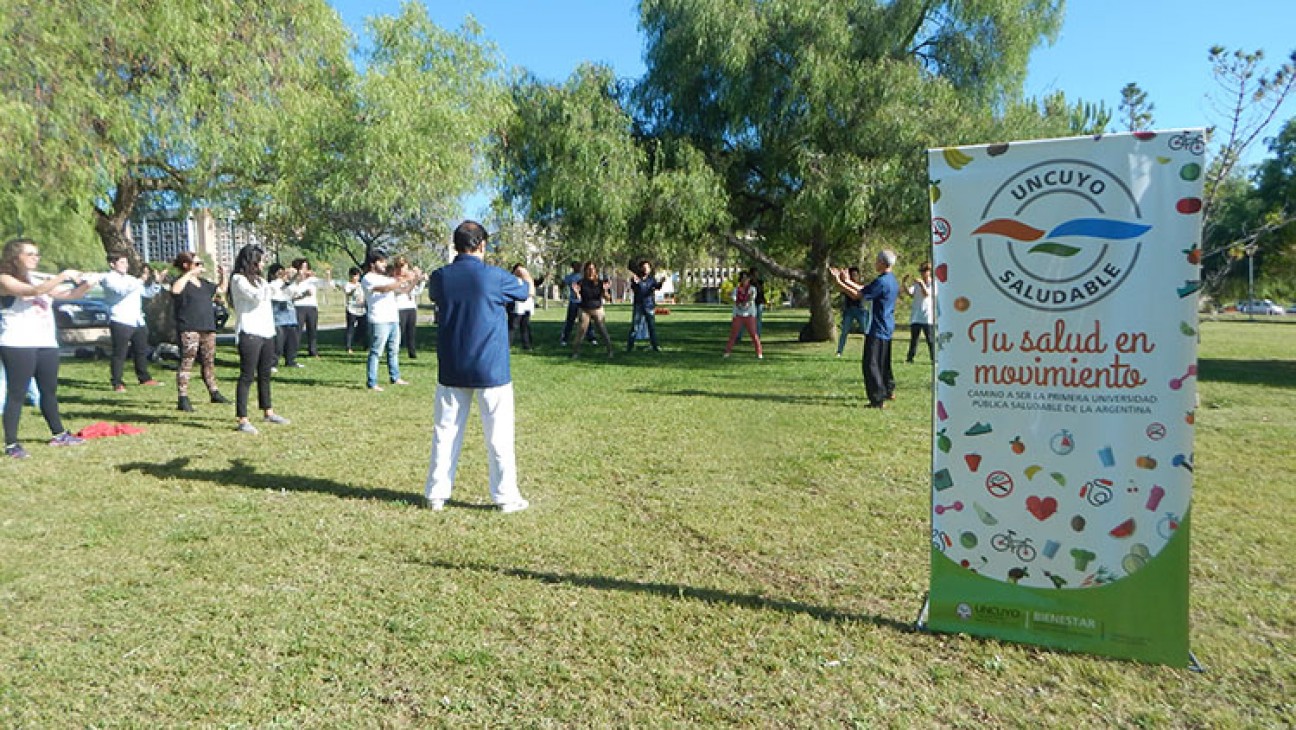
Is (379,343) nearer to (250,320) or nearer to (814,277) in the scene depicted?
(250,320)

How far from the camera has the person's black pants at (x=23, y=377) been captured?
6914mm

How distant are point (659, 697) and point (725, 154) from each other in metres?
16.4

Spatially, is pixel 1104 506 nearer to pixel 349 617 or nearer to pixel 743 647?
pixel 743 647

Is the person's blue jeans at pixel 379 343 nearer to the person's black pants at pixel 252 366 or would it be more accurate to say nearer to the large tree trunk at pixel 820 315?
the person's black pants at pixel 252 366

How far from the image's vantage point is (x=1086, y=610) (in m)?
3.44

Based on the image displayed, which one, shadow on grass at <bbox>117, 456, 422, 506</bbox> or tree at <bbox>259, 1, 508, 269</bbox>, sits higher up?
tree at <bbox>259, 1, 508, 269</bbox>

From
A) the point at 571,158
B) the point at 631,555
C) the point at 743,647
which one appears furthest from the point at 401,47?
the point at 743,647

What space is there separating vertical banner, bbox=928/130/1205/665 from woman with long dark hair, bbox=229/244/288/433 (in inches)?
273

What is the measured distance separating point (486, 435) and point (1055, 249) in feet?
12.1

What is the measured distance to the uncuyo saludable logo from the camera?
125 inches

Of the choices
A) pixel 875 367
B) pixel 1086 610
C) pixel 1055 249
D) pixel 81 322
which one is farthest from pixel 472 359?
pixel 81 322

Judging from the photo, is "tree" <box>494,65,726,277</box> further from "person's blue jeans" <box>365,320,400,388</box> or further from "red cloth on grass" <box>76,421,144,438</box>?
"red cloth on grass" <box>76,421,144,438</box>

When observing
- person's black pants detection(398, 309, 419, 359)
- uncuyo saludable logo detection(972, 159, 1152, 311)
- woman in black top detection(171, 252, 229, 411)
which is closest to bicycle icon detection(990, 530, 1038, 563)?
uncuyo saludable logo detection(972, 159, 1152, 311)

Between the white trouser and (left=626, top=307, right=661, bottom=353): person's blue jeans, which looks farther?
(left=626, top=307, right=661, bottom=353): person's blue jeans
